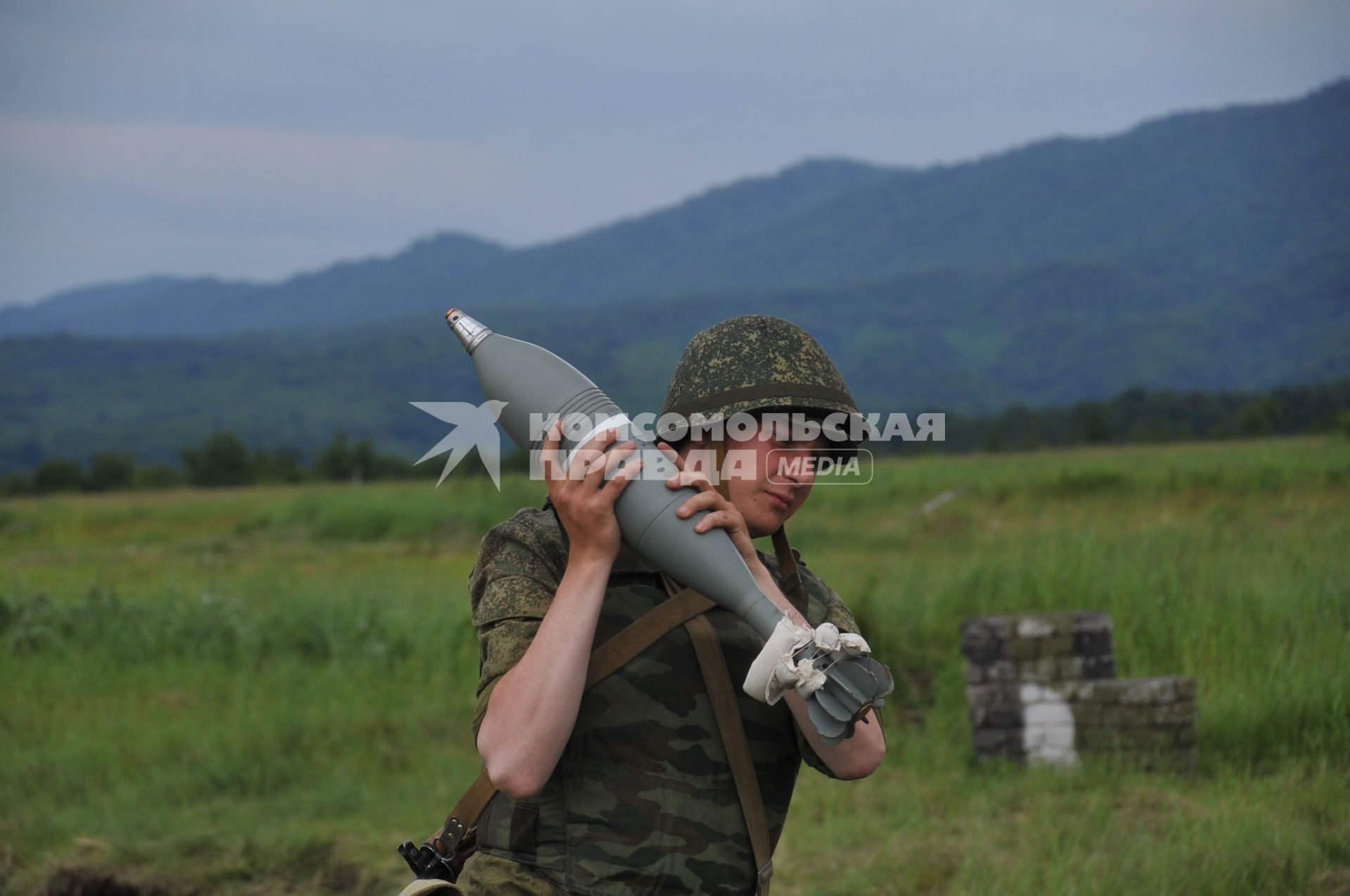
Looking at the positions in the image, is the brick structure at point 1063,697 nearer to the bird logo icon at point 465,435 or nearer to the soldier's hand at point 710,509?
the bird logo icon at point 465,435

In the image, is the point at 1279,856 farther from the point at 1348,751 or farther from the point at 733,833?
the point at 733,833

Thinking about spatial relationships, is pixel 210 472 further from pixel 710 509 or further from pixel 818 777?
pixel 710 509

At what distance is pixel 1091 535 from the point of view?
10.6 m

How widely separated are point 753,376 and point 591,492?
0.48m

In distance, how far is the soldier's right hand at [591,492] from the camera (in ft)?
7.02

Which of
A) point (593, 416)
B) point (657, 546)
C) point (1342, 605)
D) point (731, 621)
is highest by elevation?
point (593, 416)

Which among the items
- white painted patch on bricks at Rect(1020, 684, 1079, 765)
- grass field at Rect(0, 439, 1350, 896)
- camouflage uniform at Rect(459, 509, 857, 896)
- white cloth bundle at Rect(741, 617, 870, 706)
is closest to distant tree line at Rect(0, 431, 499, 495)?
grass field at Rect(0, 439, 1350, 896)

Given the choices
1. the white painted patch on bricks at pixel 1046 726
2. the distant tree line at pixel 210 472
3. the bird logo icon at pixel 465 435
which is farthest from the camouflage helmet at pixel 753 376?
the distant tree line at pixel 210 472

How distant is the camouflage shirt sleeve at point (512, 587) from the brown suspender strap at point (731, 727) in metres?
0.27

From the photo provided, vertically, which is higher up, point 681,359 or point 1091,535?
point 681,359

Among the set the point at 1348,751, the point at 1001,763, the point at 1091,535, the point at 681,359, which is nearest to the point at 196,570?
the point at 1091,535

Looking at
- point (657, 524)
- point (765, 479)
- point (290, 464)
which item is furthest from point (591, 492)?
point (290, 464)

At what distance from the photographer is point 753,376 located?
8.13 ft

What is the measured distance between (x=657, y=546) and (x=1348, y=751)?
559 cm
